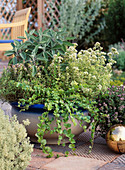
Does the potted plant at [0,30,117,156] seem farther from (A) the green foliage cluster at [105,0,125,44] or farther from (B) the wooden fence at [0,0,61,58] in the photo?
(B) the wooden fence at [0,0,61,58]

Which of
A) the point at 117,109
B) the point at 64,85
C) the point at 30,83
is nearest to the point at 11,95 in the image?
the point at 30,83

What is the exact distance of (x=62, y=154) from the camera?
2039 mm

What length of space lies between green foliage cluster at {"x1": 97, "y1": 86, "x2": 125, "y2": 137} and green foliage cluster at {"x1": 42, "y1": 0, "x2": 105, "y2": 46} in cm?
526

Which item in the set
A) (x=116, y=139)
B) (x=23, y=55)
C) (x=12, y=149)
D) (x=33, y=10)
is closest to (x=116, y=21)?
(x=33, y=10)

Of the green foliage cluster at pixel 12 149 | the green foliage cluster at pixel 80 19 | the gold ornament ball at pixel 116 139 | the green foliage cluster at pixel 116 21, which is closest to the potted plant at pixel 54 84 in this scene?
the gold ornament ball at pixel 116 139

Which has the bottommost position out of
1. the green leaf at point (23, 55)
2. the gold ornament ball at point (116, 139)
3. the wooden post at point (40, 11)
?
the gold ornament ball at point (116, 139)

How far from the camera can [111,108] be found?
2178 mm

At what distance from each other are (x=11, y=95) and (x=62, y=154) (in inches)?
25.4

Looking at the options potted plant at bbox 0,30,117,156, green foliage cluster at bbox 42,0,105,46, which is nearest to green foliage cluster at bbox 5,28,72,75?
potted plant at bbox 0,30,117,156

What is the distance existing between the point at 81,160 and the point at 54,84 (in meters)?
0.65

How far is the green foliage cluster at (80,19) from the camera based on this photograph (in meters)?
7.40

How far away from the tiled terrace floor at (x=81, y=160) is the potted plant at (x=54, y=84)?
0.30 feet

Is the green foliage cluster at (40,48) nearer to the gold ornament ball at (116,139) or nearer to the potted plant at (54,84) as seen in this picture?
the potted plant at (54,84)

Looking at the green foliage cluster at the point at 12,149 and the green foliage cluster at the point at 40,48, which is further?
the green foliage cluster at the point at 40,48
